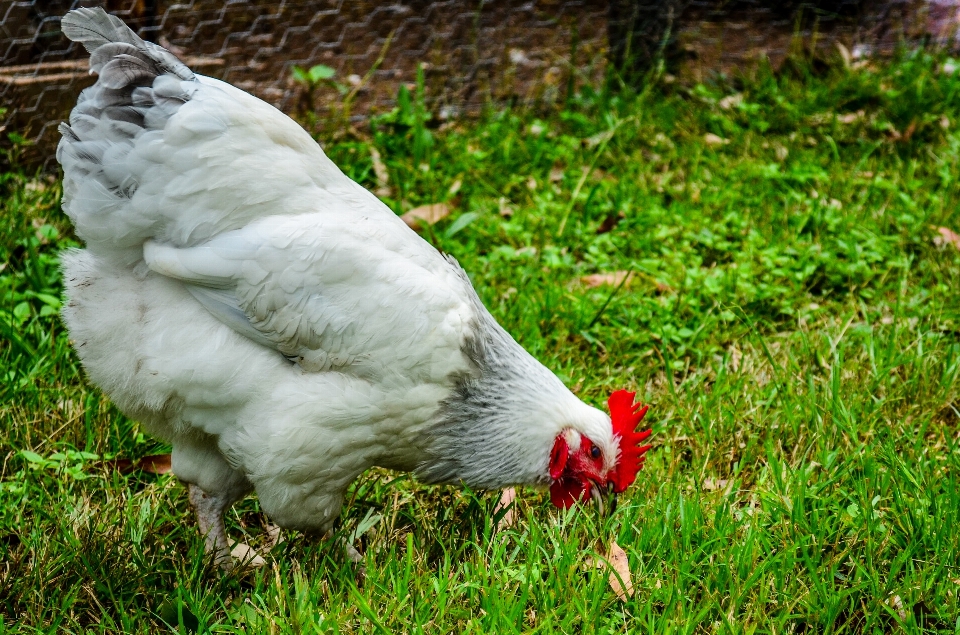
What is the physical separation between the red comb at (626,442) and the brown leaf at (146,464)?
1.36 metres

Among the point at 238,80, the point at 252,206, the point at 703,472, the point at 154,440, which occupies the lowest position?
the point at 154,440

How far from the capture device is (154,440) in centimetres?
294

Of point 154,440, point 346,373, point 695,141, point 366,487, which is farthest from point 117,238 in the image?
point 695,141

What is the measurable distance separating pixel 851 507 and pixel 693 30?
12.7 ft

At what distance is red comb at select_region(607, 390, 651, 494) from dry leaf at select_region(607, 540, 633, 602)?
213 mm

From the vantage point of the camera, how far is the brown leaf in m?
2.82

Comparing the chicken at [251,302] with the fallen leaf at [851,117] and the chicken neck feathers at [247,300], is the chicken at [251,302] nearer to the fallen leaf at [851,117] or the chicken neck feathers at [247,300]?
the chicken neck feathers at [247,300]

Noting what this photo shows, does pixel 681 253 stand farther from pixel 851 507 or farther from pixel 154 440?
pixel 154 440

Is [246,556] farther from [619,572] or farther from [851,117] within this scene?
[851,117]

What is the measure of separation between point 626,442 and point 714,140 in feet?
9.29

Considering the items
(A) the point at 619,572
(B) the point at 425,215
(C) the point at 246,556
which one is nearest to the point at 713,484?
(A) the point at 619,572

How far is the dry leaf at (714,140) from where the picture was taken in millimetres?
4898

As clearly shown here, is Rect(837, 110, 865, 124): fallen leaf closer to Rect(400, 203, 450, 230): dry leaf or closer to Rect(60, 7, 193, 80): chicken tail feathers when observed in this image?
Rect(400, 203, 450, 230): dry leaf

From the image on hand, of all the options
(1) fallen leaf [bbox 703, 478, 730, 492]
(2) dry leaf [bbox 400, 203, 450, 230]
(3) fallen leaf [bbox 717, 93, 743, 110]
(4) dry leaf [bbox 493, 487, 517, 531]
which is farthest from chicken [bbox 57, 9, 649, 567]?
(3) fallen leaf [bbox 717, 93, 743, 110]
